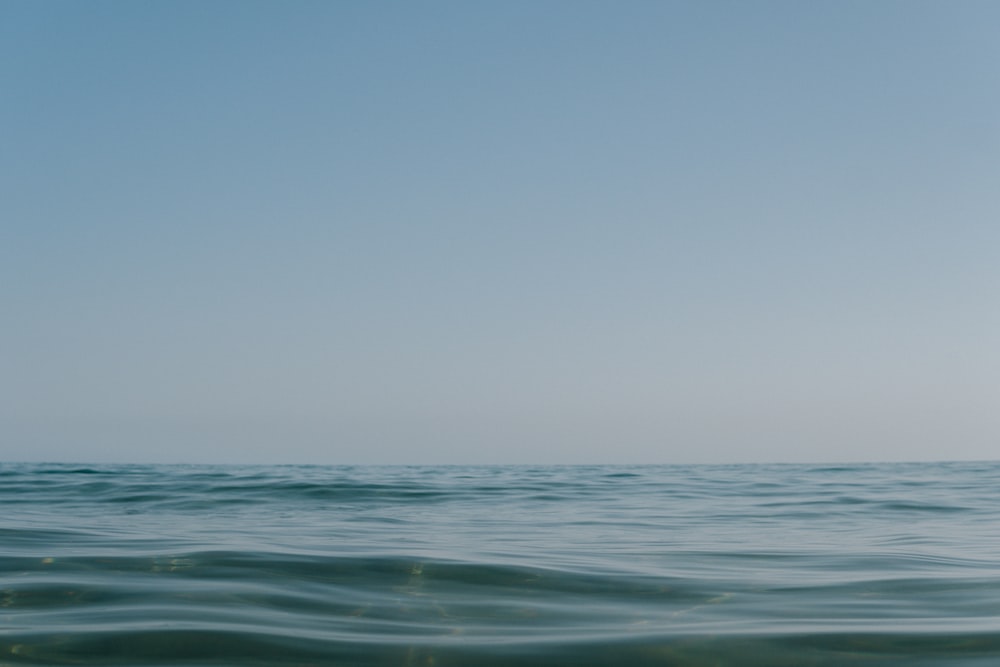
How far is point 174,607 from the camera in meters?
4.05

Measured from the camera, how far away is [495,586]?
481 centimetres

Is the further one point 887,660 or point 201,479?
point 201,479

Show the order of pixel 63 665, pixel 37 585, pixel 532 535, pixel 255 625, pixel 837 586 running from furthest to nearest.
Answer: pixel 532 535
pixel 837 586
pixel 37 585
pixel 255 625
pixel 63 665

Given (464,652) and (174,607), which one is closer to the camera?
(464,652)

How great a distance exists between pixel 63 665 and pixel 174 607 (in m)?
0.92

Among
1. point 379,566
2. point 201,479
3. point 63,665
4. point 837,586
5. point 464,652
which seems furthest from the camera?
point 201,479

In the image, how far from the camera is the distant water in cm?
338

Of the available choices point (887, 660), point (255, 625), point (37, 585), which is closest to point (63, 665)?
point (255, 625)

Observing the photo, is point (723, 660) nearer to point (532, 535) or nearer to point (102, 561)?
point (102, 561)

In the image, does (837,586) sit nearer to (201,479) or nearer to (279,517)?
(279,517)

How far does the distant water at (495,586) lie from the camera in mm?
3375

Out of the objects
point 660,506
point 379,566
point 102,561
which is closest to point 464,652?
point 379,566

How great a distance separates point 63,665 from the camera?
3.13 metres

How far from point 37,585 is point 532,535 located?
3.98 metres
